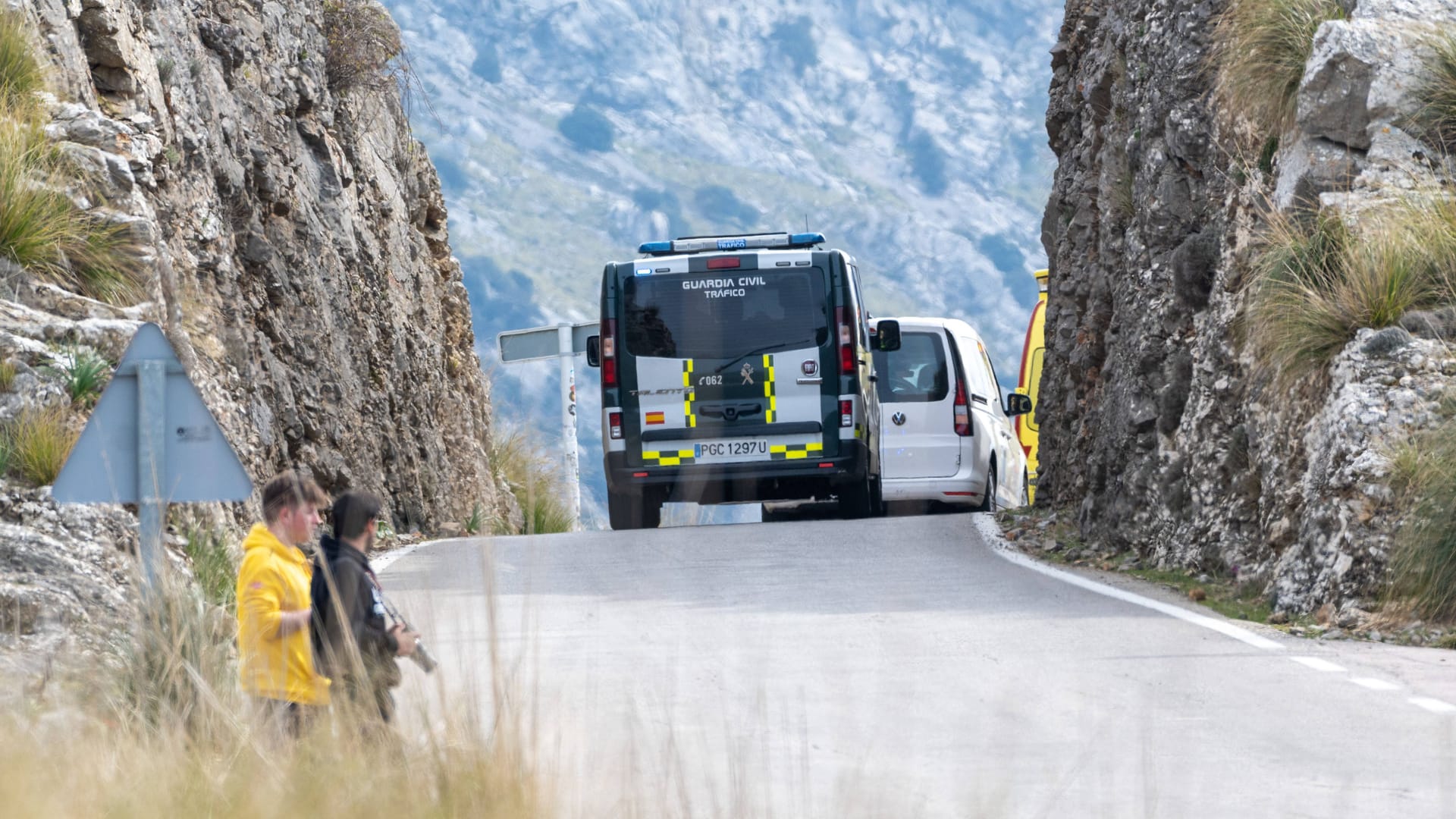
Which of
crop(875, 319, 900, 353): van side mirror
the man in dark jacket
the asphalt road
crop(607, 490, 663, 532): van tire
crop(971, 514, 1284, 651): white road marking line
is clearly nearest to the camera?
the asphalt road

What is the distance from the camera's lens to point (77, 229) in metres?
12.1

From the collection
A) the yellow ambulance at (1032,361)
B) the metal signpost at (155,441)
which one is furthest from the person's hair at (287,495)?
the yellow ambulance at (1032,361)

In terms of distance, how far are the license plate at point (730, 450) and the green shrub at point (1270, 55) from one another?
544 centimetres

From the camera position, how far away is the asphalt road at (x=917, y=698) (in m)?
5.07

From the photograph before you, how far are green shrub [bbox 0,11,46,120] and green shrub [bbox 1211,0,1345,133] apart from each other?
8.62 meters

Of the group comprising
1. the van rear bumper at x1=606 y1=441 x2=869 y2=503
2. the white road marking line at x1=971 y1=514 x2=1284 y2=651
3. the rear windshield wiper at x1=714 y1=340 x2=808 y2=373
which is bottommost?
the white road marking line at x1=971 y1=514 x2=1284 y2=651

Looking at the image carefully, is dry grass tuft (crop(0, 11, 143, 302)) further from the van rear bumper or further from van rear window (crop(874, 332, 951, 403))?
van rear window (crop(874, 332, 951, 403))

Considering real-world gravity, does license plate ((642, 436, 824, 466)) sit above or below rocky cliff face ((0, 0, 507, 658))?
below

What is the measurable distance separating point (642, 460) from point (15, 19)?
6937 millimetres

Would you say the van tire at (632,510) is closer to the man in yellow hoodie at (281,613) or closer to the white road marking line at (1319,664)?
the white road marking line at (1319,664)

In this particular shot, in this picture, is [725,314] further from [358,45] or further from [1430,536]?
[358,45]

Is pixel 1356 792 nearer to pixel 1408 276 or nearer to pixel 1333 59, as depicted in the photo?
pixel 1408 276

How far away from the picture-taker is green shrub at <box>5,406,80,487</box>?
9.65m

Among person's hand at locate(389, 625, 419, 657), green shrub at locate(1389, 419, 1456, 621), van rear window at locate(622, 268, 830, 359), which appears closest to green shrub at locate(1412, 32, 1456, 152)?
green shrub at locate(1389, 419, 1456, 621)
